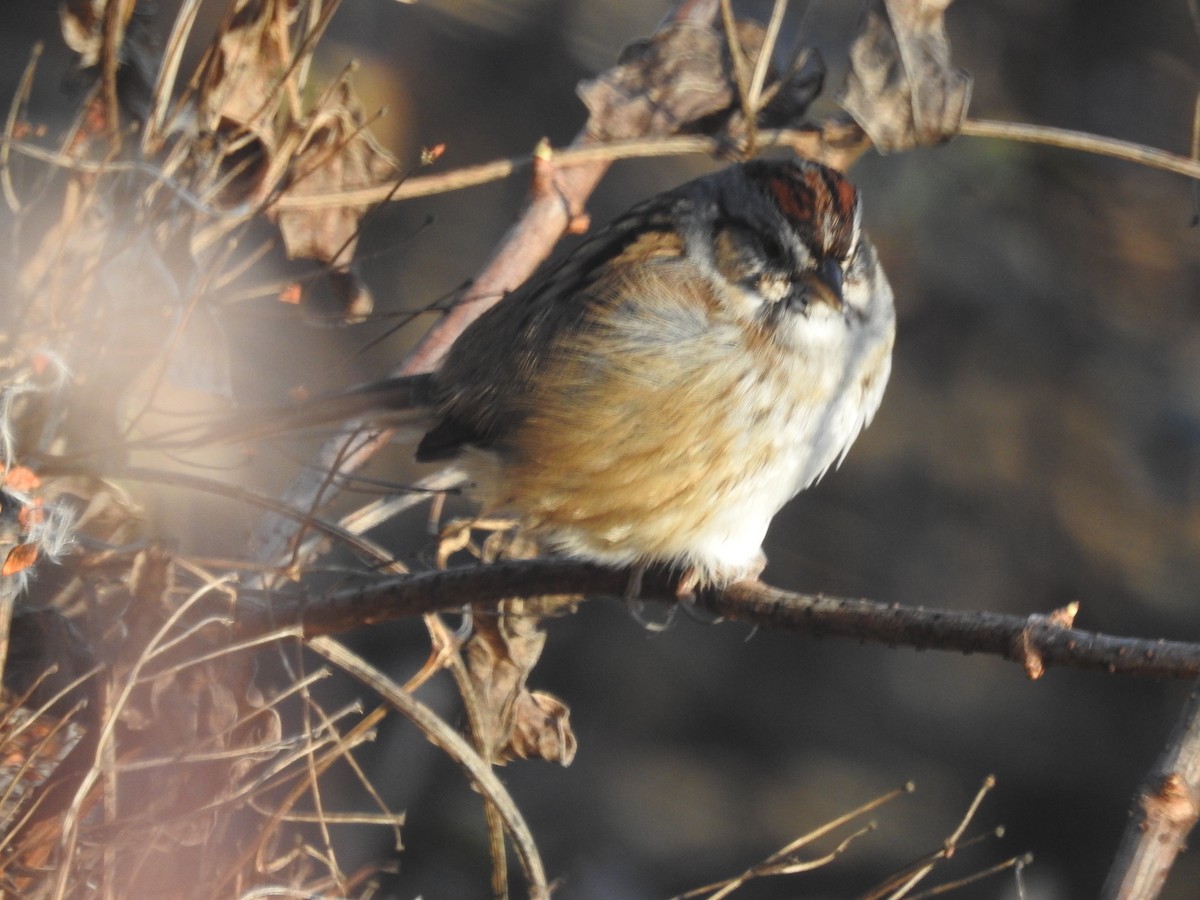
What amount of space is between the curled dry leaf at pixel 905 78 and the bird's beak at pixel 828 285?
607 mm

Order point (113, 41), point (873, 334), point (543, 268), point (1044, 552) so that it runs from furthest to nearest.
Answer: point (1044, 552), point (543, 268), point (873, 334), point (113, 41)

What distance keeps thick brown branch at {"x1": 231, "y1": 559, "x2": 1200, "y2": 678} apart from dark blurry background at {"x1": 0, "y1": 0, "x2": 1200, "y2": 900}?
2.20 m

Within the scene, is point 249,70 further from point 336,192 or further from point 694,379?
point 694,379

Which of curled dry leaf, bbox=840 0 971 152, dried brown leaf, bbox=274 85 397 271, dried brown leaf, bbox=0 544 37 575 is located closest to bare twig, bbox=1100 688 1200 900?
dried brown leaf, bbox=0 544 37 575

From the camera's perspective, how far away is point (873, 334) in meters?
2.81

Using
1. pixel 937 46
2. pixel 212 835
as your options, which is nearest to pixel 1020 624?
pixel 212 835

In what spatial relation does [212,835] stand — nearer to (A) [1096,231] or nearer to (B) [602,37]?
(B) [602,37]

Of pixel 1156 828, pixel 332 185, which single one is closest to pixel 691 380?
pixel 332 185

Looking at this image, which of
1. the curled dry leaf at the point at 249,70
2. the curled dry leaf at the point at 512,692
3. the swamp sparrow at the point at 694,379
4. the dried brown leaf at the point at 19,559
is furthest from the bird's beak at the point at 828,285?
the dried brown leaf at the point at 19,559

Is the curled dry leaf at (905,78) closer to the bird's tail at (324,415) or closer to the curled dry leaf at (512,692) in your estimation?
the bird's tail at (324,415)

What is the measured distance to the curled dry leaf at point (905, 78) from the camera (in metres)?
3.03

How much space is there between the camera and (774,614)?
215cm

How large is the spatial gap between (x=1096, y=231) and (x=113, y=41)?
4.01 metres

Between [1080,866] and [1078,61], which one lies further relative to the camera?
[1078,61]
